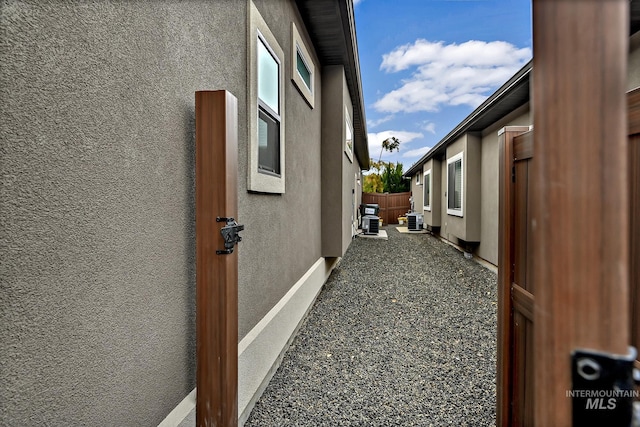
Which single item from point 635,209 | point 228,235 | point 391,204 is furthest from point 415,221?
point 635,209

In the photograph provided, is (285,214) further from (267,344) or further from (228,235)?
(228,235)

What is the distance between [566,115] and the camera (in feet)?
1.54

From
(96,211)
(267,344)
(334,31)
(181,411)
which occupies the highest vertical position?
(334,31)

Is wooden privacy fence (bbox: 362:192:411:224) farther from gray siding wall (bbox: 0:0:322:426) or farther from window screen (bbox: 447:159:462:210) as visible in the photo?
gray siding wall (bbox: 0:0:322:426)

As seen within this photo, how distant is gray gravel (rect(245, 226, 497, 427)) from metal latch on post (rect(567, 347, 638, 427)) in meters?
2.21

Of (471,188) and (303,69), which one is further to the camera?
(471,188)

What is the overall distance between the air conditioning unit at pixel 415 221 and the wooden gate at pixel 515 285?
14053 mm

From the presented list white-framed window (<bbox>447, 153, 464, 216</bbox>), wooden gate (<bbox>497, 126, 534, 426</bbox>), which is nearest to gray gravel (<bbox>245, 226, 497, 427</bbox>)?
wooden gate (<bbox>497, 126, 534, 426</bbox>)

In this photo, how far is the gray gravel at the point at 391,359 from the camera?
2469 millimetres

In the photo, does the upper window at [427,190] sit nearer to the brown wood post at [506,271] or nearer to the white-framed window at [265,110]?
the white-framed window at [265,110]

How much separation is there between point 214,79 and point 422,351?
3.18 meters

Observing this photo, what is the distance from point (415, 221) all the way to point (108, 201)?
1552 cm

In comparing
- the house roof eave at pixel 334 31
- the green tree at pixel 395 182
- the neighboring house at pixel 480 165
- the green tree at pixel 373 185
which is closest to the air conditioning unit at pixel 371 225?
the neighboring house at pixel 480 165

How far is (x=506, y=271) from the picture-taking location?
2.00 meters
